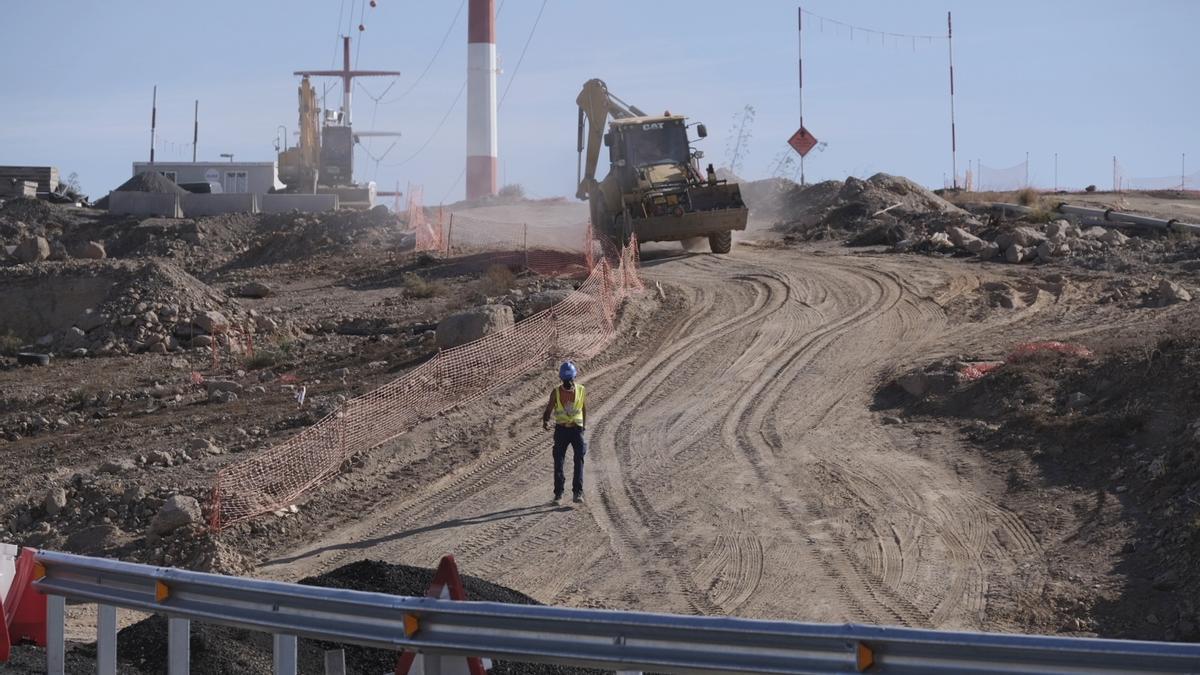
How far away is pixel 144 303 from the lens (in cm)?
2492

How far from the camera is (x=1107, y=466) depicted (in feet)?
46.1

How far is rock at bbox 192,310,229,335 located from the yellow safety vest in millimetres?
11843

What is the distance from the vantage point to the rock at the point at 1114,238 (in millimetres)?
26750

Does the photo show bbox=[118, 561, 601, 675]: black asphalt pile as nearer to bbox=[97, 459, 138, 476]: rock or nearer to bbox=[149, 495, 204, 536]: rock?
bbox=[149, 495, 204, 536]: rock

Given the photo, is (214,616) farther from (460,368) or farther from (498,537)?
(460,368)

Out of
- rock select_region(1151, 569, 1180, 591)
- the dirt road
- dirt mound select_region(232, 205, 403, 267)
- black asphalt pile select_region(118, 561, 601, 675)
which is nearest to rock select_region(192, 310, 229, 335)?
the dirt road

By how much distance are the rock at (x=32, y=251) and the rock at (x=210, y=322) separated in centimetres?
1411

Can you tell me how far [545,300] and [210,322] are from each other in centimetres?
655

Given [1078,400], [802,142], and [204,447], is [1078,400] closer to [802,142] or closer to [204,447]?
[204,447]

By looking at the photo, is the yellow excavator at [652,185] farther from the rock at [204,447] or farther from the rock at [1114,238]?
the rock at [204,447]

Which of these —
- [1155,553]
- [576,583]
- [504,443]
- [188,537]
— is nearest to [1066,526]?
[1155,553]

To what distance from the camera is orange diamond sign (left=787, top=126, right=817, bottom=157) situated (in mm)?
36969

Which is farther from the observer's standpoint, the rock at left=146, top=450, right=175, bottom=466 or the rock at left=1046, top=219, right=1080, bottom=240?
the rock at left=1046, top=219, right=1080, bottom=240

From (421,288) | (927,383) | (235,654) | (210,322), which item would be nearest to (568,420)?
(927,383)
